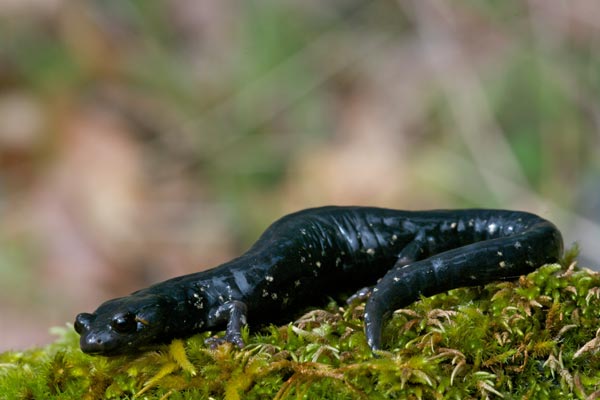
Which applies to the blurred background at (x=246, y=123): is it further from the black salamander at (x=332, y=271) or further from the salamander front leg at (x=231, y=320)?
the salamander front leg at (x=231, y=320)

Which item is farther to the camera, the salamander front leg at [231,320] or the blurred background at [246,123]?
the blurred background at [246,123]

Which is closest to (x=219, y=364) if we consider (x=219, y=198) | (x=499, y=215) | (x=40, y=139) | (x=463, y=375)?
(x=463, y=375)

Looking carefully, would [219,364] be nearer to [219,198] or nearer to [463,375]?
[463,375]

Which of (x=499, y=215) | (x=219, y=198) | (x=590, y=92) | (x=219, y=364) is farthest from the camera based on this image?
(x=219, y=198)

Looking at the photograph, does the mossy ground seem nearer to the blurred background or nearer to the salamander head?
the salamander head

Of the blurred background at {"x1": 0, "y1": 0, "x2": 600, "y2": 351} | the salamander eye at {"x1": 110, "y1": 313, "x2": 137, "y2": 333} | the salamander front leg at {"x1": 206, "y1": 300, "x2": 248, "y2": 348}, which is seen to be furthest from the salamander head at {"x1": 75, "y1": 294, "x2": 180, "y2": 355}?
the blurred background at {"x1": 0, "y1": 0, "x2": 600, "y2": 351}

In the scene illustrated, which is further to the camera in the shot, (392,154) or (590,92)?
(392,154)

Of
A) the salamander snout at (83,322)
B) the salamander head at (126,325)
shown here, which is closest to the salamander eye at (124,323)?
the salamander head at (126,325)

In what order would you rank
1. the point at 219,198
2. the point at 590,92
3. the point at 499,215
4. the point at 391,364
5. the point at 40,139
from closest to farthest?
the point at 391,364
the point at 499,215
the point at 590,92
the point at 219,198
the point at 40,139
